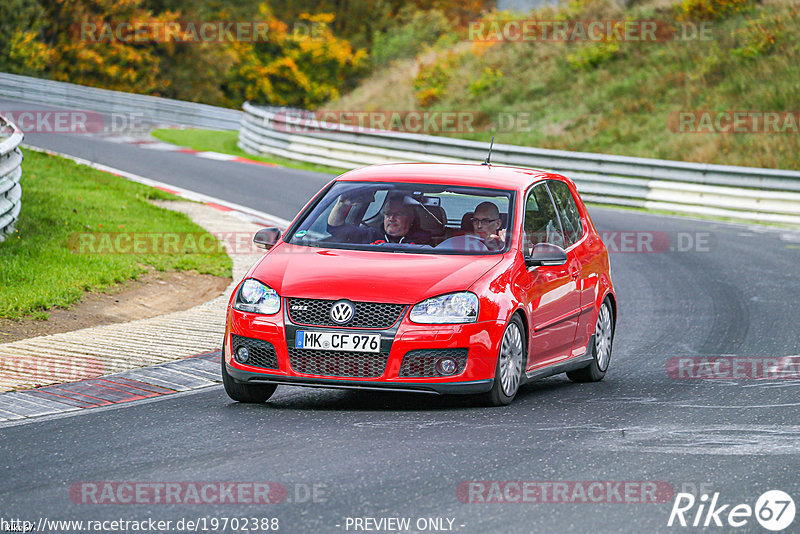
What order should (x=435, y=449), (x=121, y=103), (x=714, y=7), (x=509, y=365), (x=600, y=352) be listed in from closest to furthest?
(x=435, y=449), (x=509, y=365), (x=600, y=352), (x=714, y=7), (x=121, y=103)

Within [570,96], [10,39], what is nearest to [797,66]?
[570,96]

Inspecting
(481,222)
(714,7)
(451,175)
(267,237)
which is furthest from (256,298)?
(714,7)

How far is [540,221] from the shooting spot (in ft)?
30.5

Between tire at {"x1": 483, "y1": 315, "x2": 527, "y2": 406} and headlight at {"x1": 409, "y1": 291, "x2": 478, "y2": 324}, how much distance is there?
1.05 feet

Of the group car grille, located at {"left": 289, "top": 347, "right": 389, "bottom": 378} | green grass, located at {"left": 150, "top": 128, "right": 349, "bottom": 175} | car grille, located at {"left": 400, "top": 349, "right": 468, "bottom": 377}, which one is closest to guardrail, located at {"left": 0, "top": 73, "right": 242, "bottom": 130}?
green grass, located at {"left": 150, "top": 128, "right": 349, "bottom": 175}

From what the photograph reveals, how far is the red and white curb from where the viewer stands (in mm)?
8242

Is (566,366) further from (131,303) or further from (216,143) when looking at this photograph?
(216,143)

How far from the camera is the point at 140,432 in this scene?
24.5 ft

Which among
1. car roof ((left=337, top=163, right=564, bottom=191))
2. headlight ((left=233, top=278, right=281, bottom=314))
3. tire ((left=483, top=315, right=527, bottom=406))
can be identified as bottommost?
tire ((left=483, top=315, right=527, bottom=406))

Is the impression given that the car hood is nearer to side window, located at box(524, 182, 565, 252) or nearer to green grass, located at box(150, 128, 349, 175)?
side window, located at box(524, 182, 565, 252)

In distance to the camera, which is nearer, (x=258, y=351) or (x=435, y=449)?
(x=435, y=449)

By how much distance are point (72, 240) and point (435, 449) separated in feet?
29.4

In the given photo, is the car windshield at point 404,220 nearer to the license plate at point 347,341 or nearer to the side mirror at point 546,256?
the side mirror at point 546,256

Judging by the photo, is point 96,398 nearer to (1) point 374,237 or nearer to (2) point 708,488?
(1) point 374,237
